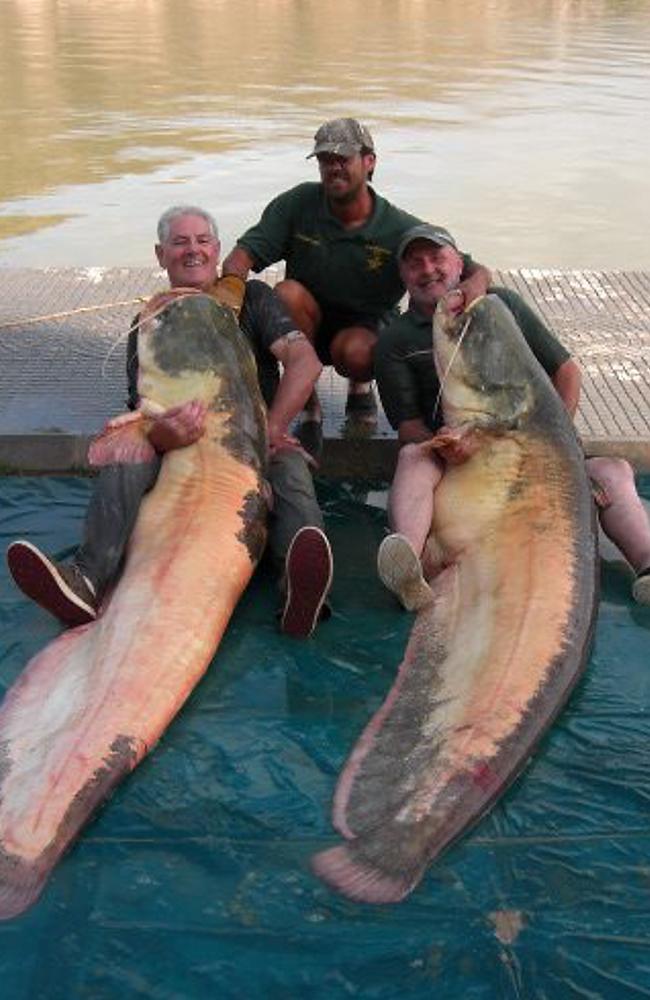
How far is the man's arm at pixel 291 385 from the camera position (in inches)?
192

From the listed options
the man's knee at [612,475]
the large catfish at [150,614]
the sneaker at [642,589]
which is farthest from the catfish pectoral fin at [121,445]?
the sneaker at [642,589]

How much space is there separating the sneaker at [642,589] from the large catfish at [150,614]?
4.65ft

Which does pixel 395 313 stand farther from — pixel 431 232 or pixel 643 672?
pixel 643 672

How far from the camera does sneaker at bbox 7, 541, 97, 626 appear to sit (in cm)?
406

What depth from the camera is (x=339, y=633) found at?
427 cm

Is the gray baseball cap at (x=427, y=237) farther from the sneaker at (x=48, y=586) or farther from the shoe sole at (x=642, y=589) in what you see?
the sneaker at (x=48, y=586)

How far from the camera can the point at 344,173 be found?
Answer: 17.7ft

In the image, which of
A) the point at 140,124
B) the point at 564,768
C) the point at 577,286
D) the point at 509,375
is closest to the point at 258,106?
the point at 140,124

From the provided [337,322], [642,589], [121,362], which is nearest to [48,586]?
[642,589]

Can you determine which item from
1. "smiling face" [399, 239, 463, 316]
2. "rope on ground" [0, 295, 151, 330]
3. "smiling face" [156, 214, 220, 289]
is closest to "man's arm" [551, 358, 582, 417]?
"smiling face" [399, 239, 463, 316]

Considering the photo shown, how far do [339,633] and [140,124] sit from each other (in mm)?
15459

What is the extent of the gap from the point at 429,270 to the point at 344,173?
0.80 m

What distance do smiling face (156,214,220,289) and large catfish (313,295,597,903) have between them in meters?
1.04

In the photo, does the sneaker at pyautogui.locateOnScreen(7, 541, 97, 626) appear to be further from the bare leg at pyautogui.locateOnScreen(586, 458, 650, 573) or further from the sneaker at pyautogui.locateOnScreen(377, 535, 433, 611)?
the bare leg at pyautogui.locateOnScreen(586, 458, 650, 573)
